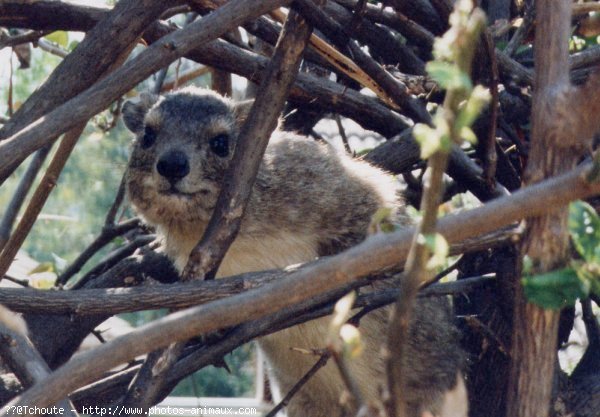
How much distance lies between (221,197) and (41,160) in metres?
1.69

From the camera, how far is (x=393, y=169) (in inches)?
180

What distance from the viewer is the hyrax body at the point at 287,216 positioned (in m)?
4.18

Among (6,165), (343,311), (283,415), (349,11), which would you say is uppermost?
(349,11)

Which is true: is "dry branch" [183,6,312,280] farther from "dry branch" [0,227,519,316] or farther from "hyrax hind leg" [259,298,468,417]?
"hyrax hind leg" [259,298,468,417]

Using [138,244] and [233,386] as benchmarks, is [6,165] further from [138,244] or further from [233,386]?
[233,386]

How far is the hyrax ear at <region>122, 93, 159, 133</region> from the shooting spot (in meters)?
4.79

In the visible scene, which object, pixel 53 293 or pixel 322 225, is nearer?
pixel 53 293

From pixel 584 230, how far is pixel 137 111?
3.19 m

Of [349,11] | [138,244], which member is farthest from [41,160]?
[349,11]

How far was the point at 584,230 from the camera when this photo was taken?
1.97m

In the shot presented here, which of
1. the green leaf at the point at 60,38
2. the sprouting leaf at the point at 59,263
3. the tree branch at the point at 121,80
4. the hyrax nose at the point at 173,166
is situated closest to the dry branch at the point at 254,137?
the tree branch at the point at 121,80

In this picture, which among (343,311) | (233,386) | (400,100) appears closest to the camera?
(343,311)

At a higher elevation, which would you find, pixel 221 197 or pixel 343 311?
pixel 221 197

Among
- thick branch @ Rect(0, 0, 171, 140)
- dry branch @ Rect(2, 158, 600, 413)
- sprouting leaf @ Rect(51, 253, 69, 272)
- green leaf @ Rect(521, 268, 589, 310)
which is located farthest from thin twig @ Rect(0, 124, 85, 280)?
green leaf @ Rect(521, 268, 589, 310)
